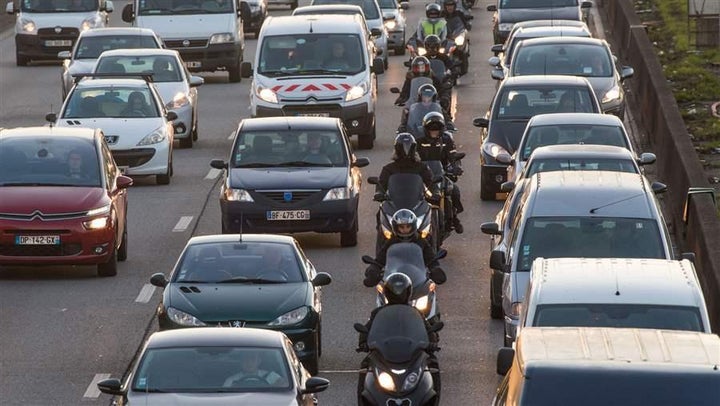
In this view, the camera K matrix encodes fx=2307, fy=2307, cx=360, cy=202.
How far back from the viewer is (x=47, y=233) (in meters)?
25.3

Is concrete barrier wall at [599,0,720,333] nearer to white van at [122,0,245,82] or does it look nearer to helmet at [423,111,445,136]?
helmet at [423,111,445,136]

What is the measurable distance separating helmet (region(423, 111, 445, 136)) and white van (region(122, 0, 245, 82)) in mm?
20090

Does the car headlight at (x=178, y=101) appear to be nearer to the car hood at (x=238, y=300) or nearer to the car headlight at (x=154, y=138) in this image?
the car headlight at (x=154, y=138)

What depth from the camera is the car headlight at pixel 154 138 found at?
32.8 metres

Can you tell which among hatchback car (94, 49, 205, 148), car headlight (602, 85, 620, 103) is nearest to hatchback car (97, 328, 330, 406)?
car headlight (602, 85, 620, 103)

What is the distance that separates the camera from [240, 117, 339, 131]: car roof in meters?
28.5

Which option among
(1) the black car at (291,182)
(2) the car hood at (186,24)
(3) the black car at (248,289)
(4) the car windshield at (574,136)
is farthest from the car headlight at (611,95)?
(3) the black car at (248,289)

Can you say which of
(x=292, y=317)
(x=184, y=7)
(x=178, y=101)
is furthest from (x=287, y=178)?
(x=184, y=7)

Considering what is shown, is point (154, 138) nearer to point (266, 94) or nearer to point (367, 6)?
point (266, 94)

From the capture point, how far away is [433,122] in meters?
26.5

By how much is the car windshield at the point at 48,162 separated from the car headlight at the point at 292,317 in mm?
6600

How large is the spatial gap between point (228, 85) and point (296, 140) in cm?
1914

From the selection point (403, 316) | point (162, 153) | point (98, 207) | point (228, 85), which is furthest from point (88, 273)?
point (228, 85)

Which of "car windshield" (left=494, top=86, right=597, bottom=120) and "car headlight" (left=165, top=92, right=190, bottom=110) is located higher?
"car windshield" (left=494, top=86, right=597, bottom=120)
